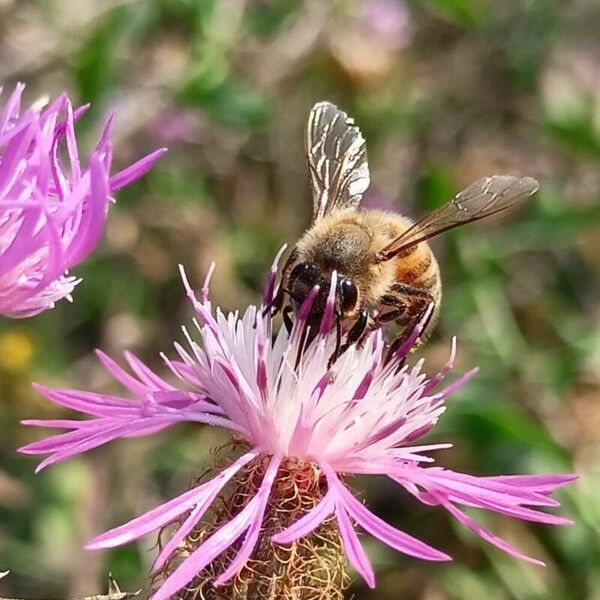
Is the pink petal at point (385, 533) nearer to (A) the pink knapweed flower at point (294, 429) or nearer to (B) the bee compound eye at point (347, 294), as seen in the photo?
(A) the pink knapweed flower at point (294, 429)

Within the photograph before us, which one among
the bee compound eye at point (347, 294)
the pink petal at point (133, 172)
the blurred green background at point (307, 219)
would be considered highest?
the pink petal at point (133, 172)

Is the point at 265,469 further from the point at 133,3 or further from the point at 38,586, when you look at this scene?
the point at 133,3

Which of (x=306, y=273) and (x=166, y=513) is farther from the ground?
(x=306, y=273)

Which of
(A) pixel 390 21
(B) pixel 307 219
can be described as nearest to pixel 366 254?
(B) pixel 307 219

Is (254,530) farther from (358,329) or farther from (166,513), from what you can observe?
(358,329)

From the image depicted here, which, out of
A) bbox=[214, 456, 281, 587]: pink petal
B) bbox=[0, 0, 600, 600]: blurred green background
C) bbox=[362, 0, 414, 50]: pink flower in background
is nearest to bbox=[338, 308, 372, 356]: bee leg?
bbox=[214, 456, 281, 587]: pink petal

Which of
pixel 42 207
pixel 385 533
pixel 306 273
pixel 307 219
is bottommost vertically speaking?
pixel 307 219

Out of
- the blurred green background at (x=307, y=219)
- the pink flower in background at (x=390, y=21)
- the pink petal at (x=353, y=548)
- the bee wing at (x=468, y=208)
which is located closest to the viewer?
the pink petal at (x=353, y=548)

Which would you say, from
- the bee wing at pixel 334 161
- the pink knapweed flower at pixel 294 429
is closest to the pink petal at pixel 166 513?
the pink knapweed flower at pixel 294 429
